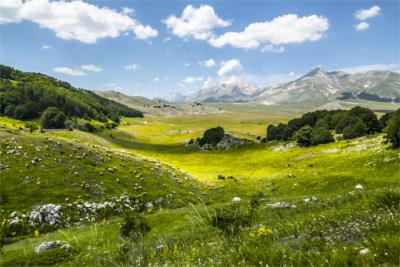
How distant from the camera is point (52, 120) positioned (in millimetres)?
144250

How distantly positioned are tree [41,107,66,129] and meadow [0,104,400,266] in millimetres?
98825

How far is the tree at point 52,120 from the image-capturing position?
14329 cm

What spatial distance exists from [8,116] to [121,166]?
141419mm

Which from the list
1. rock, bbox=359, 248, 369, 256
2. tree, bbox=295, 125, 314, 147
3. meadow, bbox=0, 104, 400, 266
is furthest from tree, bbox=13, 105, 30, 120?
rock, bbox=359, 248, 369, 256

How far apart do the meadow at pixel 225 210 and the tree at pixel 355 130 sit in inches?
227

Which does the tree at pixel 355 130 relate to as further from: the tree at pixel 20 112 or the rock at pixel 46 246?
the tree at pixel 20 112

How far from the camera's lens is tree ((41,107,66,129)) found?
143288 mm

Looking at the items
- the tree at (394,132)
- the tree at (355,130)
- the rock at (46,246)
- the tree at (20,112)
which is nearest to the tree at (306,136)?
the tree at (355,130)

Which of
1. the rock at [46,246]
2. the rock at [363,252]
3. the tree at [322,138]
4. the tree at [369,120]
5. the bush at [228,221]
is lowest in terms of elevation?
the rock at [46,246]

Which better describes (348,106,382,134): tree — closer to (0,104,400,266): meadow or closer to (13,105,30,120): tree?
(0,104,400,266): meadow

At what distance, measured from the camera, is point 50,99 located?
198500mm

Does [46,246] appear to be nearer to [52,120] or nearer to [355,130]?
[355,130]

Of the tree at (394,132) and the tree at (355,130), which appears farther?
the tree at (355,130)

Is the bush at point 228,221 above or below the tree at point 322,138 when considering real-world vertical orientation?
above
